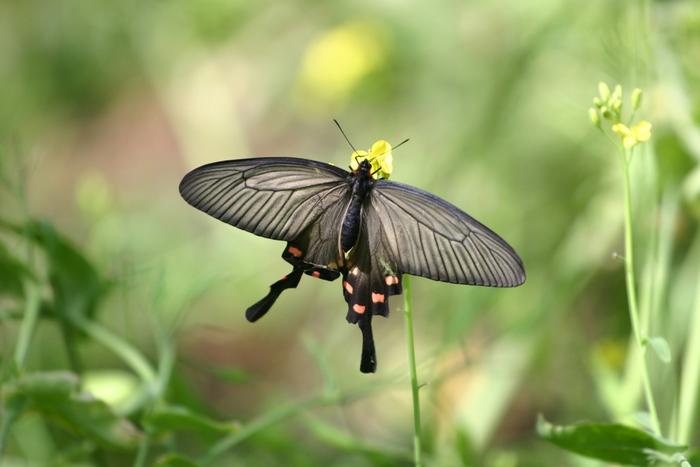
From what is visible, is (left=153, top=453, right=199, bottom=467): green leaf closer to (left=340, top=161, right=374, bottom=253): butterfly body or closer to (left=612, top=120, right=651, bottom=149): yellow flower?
(left=340, top=161, right=374, bottom=253): butterfly body

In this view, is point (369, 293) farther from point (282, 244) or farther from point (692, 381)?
point (282, 244)

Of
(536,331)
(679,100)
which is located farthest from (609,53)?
(536,331)

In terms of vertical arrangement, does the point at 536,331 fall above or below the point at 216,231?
below

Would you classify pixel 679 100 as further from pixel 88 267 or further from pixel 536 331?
pixel 88 267

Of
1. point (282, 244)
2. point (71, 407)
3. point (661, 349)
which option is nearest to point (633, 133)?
point (661, 349)

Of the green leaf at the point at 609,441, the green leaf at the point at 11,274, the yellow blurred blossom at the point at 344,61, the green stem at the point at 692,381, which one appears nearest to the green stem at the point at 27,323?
the green leaf at the point at 11,274

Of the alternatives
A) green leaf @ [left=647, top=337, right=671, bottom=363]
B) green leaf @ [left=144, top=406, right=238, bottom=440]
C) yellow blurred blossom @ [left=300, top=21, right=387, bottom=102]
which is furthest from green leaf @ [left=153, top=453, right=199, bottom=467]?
yellow blurred blossom @ [left=300, top=21, right=387, bottom=102]
